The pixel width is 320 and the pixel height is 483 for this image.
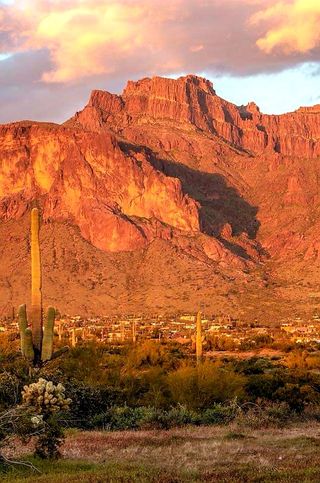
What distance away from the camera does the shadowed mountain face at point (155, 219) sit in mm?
108000

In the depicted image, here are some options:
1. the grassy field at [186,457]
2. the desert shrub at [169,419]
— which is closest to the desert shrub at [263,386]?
the desert shrub at [169,419]

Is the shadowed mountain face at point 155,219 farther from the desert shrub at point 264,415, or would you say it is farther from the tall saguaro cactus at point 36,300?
the tall saguaro cactus at point 36,300

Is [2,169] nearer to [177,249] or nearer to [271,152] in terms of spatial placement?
[177,249]

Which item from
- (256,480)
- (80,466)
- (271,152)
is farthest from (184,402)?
(271,152)

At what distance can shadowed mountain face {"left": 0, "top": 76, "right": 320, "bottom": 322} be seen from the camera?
108000mm

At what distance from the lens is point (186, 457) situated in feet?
47.5

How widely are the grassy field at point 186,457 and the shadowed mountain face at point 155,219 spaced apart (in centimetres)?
8208

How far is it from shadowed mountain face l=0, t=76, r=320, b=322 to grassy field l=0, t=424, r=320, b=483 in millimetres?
82076

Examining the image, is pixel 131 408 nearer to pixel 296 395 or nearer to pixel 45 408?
pixel 296 395

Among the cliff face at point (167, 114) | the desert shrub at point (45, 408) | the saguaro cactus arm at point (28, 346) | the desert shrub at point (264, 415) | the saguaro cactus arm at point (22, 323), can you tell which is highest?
the cliff face at point (167, 114)

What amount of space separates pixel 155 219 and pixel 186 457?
11885cm

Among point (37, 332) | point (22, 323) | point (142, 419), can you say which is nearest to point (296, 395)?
point (142, 419)

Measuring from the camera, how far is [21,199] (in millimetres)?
136375

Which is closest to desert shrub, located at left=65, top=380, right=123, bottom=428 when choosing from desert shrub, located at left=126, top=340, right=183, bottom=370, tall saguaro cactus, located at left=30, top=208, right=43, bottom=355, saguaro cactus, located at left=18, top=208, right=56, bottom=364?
saguaro cactus, located at left=18, top=208, right=56, bottom=364
